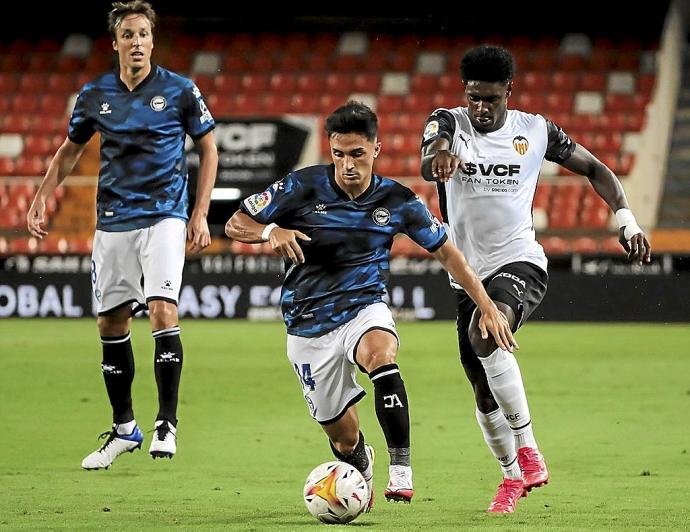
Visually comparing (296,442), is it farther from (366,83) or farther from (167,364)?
(366,83)

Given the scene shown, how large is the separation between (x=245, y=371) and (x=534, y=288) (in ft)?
20.9

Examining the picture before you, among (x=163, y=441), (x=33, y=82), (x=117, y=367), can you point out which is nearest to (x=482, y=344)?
(x=163, y=441)

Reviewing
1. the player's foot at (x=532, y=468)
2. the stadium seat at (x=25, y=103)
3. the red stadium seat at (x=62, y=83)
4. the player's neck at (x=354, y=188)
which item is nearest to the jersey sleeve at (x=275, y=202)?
the player's neck at (x=354, y=188)

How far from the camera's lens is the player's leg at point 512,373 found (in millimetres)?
5930

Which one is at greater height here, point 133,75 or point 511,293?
point 133,75

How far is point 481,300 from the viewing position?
5602 mm

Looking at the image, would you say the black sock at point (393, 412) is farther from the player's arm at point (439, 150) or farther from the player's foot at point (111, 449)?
the player's foot at point (111, 449)

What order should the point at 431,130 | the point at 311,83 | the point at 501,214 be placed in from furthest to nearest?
the point at 311,83, the point at 501,214, the point at 431,130

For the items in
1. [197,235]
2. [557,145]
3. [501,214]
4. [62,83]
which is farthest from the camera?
[62,83]

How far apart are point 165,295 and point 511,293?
188 cm

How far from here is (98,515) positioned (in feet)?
18.3

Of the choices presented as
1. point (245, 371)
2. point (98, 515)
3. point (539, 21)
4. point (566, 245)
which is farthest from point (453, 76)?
point (98, 515)

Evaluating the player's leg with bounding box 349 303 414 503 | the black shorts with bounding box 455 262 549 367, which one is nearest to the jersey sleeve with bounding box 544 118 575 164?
the black shorts with bounding box 455 262 549 367

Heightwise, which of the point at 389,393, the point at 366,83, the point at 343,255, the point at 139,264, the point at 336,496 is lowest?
the point at 336,496
